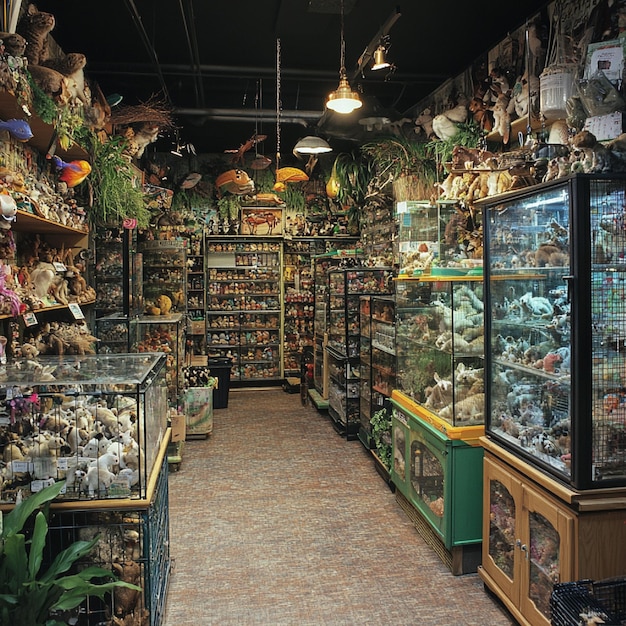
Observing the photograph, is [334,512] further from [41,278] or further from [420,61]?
[420,61]

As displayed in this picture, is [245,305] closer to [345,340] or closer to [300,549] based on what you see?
[345,340]

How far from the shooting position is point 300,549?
395cm

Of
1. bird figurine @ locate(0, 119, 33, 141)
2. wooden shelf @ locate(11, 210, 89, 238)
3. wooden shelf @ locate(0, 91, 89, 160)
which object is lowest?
Result: wooden shelf @ locate(11, 210, 89, 238)

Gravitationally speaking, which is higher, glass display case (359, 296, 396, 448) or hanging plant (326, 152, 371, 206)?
hanging plant (326, 152, 371, 206)

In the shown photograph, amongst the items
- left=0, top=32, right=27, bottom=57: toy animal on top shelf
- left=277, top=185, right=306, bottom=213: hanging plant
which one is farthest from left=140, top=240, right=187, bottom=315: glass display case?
left=0, top=32, right=27, bottom=57: toy animal on top shelf

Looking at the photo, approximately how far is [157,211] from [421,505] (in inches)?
181

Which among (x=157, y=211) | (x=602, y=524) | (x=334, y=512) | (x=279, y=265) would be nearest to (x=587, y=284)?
(x=602, y=524)

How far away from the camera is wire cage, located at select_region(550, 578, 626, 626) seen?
6.92 feet

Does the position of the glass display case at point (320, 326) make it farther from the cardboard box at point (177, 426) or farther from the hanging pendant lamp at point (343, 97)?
the hanging pendant lamp at point (343, 97)

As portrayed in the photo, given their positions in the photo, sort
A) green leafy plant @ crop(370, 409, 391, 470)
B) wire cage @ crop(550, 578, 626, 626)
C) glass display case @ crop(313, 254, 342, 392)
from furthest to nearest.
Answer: glass display case @ crop(313, 254, 342, 392) → green leafy plant @ crop(370, 409, 391, 470) → wire cage @ crop(550, 578, 626, 626)

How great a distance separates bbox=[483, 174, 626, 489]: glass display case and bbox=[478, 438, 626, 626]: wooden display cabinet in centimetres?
8

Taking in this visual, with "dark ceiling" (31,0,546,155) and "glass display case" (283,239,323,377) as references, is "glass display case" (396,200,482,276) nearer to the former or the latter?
"dark ceiling" (31,0,546,155)

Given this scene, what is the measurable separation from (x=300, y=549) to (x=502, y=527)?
1.37m

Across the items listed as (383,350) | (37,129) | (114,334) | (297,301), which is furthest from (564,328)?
(297,301)
